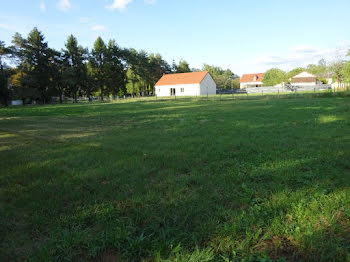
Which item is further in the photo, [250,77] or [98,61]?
[250,77]

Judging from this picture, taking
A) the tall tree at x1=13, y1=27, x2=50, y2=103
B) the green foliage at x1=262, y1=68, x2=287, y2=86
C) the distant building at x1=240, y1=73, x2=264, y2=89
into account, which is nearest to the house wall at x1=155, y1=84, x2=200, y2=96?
the green foliage at x1=262, y1=68, x2=287, y2=86

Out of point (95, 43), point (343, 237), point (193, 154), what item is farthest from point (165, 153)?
point (95, 43)

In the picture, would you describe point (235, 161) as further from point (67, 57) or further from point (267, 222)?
point (67, 57)

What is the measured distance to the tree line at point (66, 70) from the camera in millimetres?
40625

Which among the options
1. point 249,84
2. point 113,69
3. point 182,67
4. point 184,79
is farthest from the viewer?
point 249,84

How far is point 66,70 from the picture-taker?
146ft

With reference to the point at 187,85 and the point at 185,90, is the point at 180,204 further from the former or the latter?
the point at 185,90

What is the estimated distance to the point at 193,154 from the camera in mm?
5051

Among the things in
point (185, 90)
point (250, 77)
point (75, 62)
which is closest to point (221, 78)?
point (250, 77)

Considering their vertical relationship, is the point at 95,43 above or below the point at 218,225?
above

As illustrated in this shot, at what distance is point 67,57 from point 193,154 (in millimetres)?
50746

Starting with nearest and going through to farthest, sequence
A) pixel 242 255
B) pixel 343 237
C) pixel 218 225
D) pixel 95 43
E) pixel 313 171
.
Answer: pixel 242 255 → pixel 343 237 → pixel 218 225 → pixel 313 171 → pixel 95 43

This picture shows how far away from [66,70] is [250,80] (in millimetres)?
68406

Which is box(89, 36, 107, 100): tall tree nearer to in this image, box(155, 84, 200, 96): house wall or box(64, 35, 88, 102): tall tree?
box(64, 35, 88, 102): tall tree
